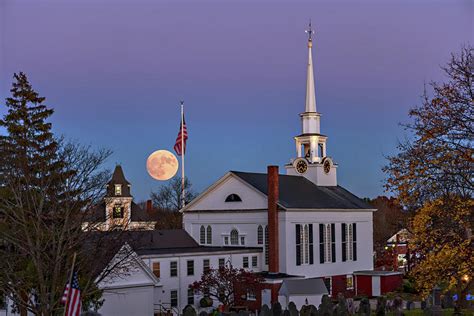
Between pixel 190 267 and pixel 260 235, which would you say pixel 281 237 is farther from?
pixel 190 267

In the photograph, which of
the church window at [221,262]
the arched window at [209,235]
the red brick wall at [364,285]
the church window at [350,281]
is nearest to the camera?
the church window at [221,262]

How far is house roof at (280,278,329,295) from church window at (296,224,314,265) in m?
5.13

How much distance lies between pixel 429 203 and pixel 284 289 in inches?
1138

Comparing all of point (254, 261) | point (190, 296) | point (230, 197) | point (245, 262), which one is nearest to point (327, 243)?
point (254, 261)

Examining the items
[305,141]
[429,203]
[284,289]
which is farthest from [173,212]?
[429,203]

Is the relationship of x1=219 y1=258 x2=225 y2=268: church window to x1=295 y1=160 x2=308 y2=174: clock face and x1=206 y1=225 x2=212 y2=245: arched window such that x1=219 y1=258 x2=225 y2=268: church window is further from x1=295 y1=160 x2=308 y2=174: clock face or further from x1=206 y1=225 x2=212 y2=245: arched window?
x1=295 y1=160 x2=308 y2=174: clock face

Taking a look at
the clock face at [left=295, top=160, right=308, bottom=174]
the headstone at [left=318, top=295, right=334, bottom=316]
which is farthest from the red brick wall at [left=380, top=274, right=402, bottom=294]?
the headstone at [left=318, top=295, right=334, bottom=316]

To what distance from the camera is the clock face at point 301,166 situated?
220ft

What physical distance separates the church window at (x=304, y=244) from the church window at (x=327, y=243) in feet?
4.23

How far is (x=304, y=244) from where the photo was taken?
5803 cm

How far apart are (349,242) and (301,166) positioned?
26.9ft

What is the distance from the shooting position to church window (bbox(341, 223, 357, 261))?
6291cm

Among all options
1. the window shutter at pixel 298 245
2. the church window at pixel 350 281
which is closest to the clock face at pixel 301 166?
the church window at pixel 350 281

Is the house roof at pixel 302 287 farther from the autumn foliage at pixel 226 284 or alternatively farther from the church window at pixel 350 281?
the church window at pixel 350 281
